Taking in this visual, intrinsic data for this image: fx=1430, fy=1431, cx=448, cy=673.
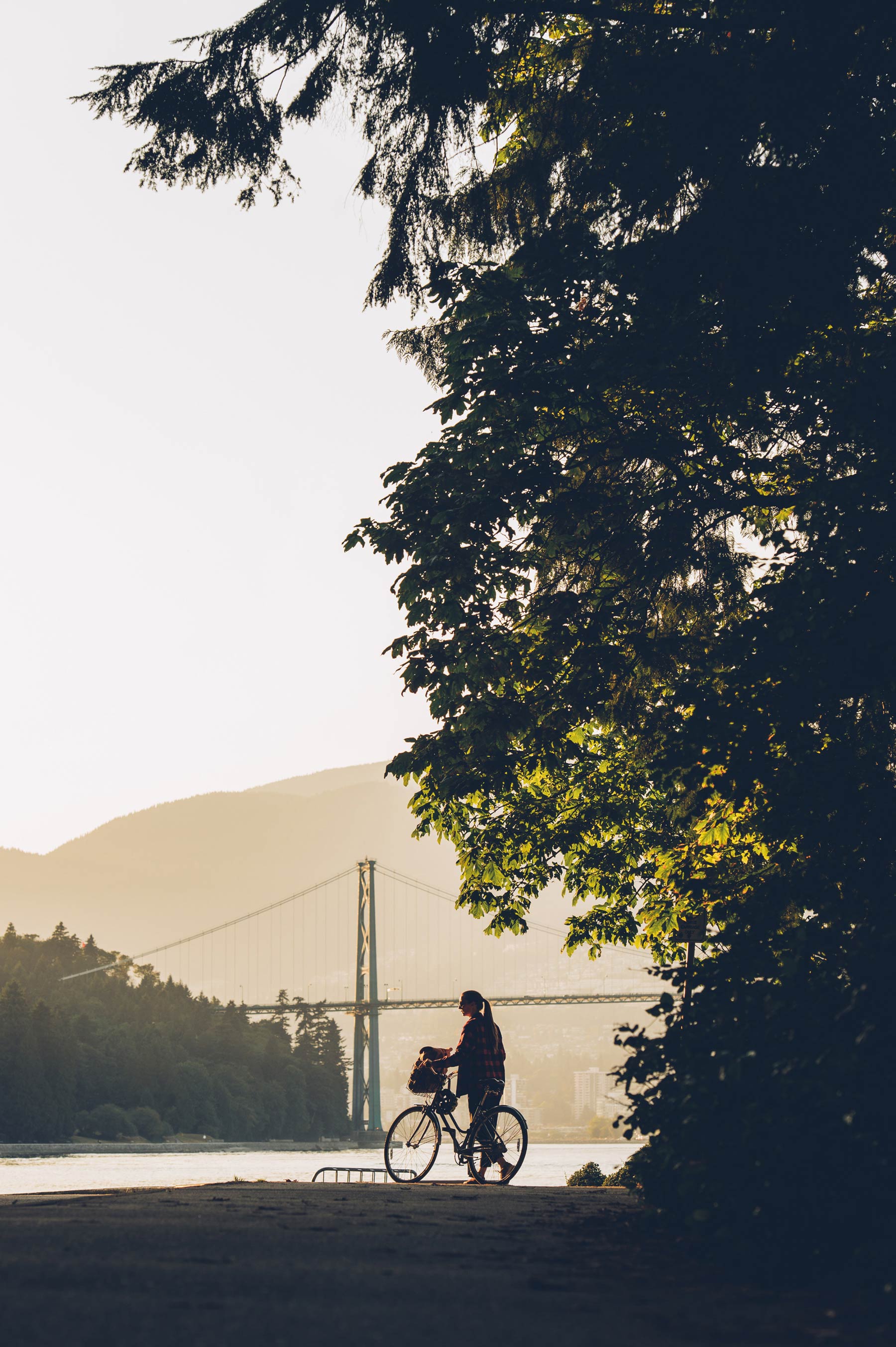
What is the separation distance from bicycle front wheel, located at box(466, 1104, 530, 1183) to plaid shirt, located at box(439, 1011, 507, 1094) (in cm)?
26

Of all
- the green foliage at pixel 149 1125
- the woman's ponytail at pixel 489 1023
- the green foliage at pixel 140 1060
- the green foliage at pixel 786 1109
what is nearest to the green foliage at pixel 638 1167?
the green foliage at pixel 786 1109

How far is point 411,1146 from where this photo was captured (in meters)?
10.5

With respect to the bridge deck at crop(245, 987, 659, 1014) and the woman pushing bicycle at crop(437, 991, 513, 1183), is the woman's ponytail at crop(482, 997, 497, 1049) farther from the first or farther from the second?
the bridge deck at crop(245, 987, 659, 1014)

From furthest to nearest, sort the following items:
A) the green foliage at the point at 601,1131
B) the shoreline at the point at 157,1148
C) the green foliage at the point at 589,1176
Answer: the green foliage at the point at 601,1131 < the shoreline at the point at 157,1148 < the green foliage at the point at 589,1176

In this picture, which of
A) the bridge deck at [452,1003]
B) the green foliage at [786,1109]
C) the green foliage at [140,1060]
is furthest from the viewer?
the green foliage at [140,1060]

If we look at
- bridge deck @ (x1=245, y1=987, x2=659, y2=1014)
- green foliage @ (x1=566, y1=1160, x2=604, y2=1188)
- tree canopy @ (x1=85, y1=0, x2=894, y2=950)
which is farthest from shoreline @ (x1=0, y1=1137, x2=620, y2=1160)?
tree canopy @ (x1=85, y1=0, x2=894, y2=950)

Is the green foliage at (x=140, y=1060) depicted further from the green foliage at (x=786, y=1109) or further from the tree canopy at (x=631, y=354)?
the green foliage at (x=786, y=1109)

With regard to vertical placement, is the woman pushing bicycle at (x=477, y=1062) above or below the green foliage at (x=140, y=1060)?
below

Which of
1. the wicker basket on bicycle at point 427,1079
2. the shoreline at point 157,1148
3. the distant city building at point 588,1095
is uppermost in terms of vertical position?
the distant city building at point 588,1095

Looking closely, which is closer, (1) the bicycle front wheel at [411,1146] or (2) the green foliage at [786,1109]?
(2) the green foliage at [786,1109]

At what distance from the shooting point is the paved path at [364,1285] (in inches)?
140

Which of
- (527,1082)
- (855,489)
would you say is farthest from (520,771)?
(527,1082)

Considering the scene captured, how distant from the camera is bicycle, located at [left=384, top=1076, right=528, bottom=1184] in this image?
1025 centimetres

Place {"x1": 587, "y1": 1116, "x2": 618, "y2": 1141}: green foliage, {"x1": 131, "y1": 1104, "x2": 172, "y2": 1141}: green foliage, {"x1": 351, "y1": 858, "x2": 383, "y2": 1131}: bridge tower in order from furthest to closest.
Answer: {"x1": 587, "y1": 1116, "x2": 618, "y2": 1141}: green foliage → {"x1": 131, "y1": 1104, "x2": 172, "y2": 1141}: green foliage → {"x1": 351, "y1": 858, "x2": 383, "y2": 1131}: bridge tower
